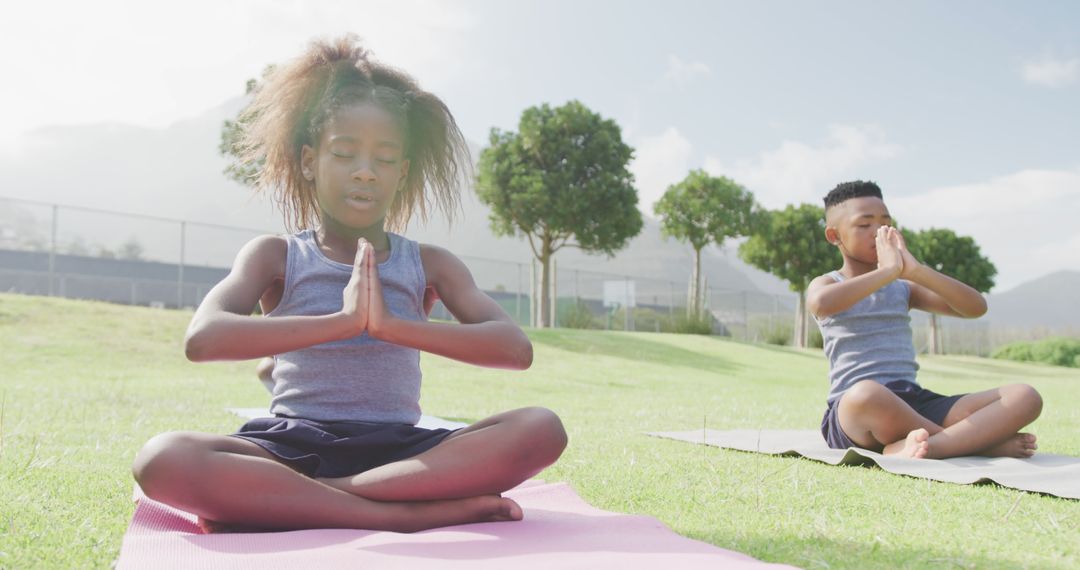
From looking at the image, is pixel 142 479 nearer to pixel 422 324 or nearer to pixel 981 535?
pixel 422 324

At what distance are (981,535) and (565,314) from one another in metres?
20.8

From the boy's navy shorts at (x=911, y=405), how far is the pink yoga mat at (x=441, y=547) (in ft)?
6.81

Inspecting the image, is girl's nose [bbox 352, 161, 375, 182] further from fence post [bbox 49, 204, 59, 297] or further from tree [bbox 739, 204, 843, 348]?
tree [bbox 739, 204, 843, 348]

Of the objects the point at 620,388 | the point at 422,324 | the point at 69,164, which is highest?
the point at 69,164

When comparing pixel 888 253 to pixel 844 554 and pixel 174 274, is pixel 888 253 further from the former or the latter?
pixel 174 274

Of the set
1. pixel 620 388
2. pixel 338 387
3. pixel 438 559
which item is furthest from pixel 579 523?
pixel 620 388

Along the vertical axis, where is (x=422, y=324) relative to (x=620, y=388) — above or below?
above

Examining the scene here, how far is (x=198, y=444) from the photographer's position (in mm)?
2100

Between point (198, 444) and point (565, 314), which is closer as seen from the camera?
point (198, 444)

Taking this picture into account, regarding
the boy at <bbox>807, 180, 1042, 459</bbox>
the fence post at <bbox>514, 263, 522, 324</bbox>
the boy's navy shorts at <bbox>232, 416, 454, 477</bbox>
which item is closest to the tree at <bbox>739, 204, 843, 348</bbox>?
the fence post at <bbox>514, 263, 522, 324</bbox>

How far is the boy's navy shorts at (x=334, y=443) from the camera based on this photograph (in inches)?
90.0

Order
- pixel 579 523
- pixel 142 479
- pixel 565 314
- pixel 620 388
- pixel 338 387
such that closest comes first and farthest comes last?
pixel 142 479 → pixel 579 523 → pixel 338 387 → pixel 620 388 → pixel 565 314

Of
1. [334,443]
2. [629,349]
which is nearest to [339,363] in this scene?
[334,443]

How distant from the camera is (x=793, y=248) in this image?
25859 mm
